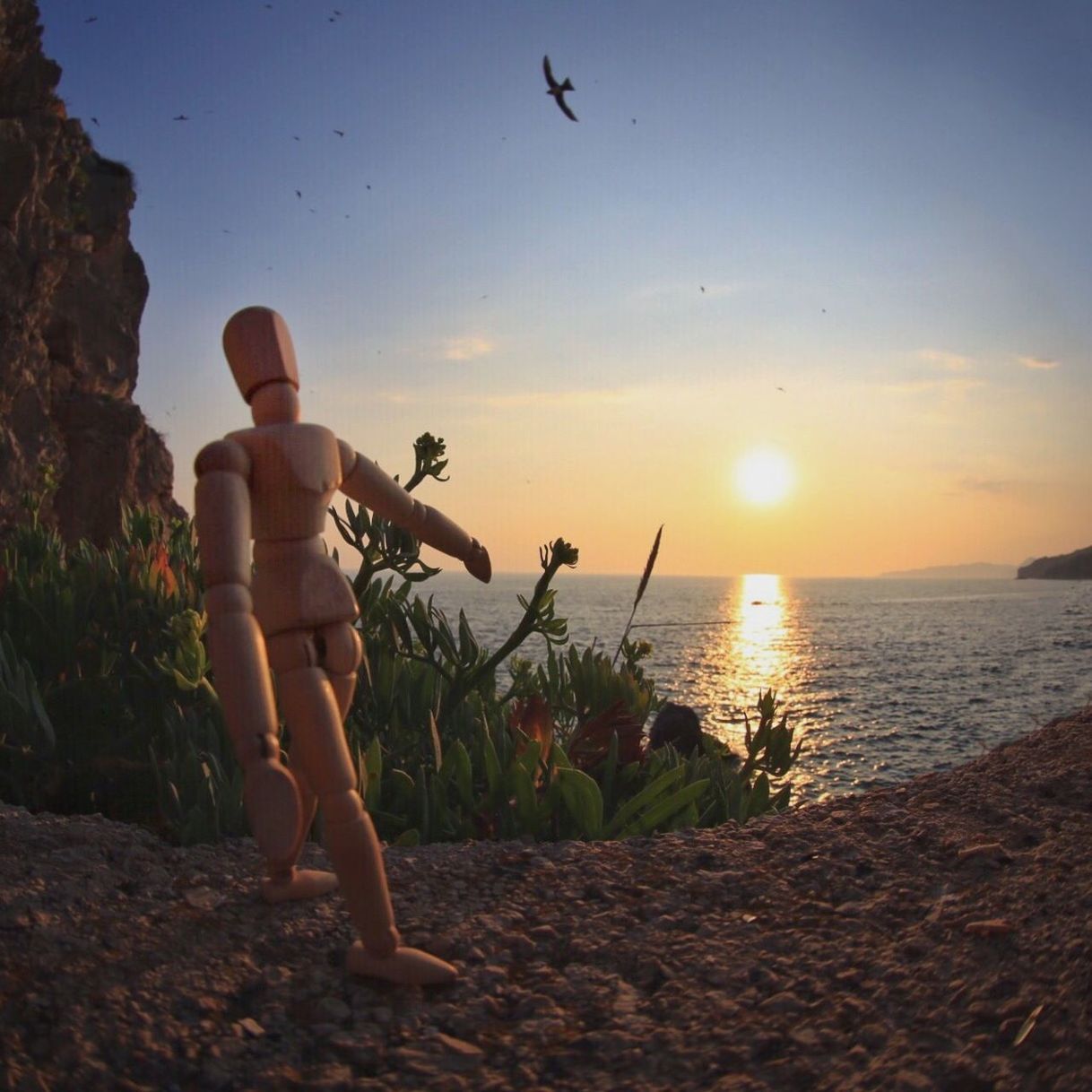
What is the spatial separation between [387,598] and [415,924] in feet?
8.17

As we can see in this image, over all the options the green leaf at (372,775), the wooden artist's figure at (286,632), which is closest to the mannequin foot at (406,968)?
the wooden artist's figure at (286,632)

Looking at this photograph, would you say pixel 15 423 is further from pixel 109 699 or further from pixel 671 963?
pixel 671 963

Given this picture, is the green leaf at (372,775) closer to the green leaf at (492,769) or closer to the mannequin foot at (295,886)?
the green leaf at (492,769)

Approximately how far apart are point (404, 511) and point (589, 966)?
1380 millimetres

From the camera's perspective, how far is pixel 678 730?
807 cm

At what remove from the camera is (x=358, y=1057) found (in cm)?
190

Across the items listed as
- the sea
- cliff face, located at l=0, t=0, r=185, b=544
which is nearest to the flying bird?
the sea

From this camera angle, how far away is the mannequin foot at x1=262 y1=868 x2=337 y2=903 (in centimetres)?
253

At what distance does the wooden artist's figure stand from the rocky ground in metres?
0.20

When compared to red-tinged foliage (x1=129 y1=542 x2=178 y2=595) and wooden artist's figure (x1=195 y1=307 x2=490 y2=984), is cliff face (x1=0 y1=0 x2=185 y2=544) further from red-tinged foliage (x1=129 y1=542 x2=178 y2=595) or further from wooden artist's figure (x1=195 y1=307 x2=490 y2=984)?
wooden artist's figure (x1=195 y1=307 x2=490 y2=984)

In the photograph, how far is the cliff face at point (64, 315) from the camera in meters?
12.5

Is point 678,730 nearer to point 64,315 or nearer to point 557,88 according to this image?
point 557,88

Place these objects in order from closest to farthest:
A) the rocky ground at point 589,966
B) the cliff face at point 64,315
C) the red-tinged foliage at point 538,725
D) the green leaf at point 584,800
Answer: the rocky ground at point 589,966 → the green leaf at point 584,800 → the red-tinged foliage at point 538,725 → the cliff face at point 64,315

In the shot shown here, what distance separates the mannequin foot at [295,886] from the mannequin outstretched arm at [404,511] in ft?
3.17
